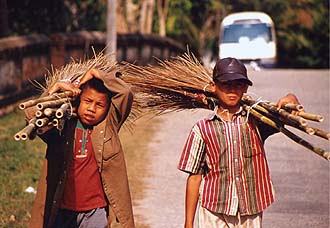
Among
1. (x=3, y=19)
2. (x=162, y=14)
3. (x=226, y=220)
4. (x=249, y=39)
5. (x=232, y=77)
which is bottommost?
(x=162, y=14)

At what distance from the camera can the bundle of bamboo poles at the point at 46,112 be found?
3.90 metres

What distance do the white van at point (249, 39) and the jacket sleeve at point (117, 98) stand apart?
1710 cm

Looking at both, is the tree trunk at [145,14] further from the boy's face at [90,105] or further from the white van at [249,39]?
the boy's face at [90,105]

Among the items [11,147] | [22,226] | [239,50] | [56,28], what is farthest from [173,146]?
[239,50]

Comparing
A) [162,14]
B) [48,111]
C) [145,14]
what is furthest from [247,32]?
[48,111]

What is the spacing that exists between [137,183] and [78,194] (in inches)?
135

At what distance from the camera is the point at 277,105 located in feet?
13.9

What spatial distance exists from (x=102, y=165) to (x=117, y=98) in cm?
36

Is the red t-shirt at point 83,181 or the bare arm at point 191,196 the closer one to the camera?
the bare arm at point 191,196

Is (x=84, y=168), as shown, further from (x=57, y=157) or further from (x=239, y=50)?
(x=239, y=50)

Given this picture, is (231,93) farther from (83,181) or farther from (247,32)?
(247,32)

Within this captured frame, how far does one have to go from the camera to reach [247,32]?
23.1 meters

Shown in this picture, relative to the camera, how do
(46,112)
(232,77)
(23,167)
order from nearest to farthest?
(46,112)
(232,77)
(23,167)

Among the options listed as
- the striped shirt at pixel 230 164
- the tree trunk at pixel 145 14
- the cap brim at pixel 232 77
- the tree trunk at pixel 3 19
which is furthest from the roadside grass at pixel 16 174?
the tree trunk at pixel 145 14
